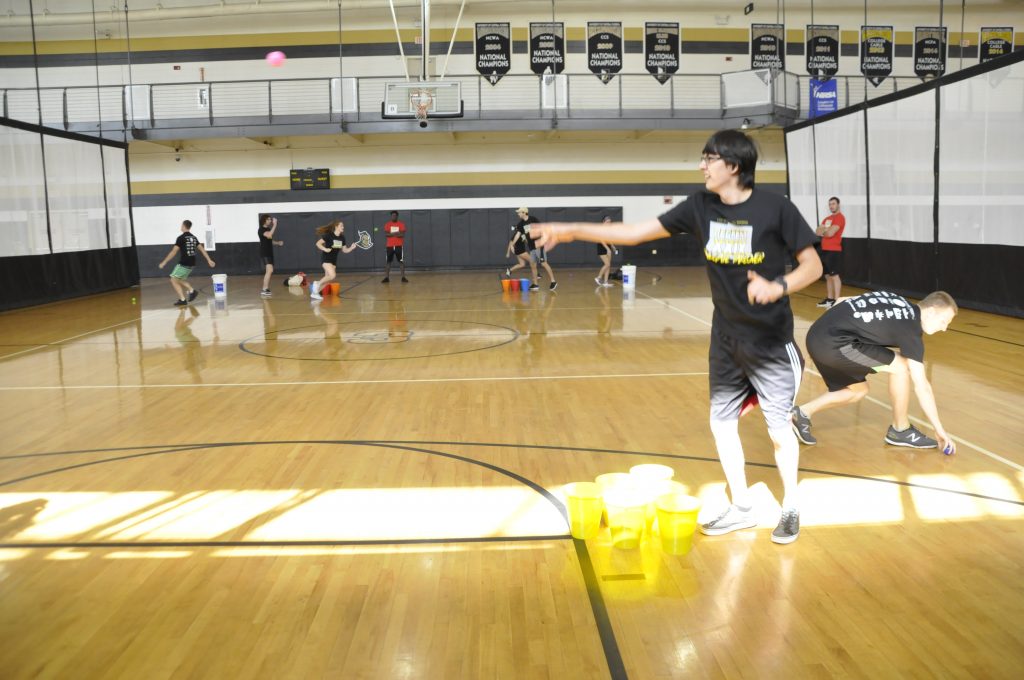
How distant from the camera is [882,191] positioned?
51.4ft

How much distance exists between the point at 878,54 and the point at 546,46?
395 inches

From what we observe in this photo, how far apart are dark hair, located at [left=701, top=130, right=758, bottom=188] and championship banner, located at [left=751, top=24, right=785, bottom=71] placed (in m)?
23.6

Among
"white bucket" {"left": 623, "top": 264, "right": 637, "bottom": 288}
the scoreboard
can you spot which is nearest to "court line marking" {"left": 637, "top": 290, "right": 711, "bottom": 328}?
"white bucket" {"left": 623, "top": 264, "right": 637, "bottom": 288}

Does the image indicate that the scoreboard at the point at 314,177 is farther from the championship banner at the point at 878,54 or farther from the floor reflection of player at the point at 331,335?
the championship banner at the point at 878,54

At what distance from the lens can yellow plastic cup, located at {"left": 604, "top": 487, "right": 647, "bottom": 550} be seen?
3.75 metres

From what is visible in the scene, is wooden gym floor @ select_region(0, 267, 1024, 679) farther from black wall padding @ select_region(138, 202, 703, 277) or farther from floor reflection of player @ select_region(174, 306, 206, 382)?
black wall padding @ select_region(138, 202, 703, 277)

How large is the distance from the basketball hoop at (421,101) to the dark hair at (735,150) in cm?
1747

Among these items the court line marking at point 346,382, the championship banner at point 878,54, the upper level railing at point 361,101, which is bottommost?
the court line marking at point 346,382

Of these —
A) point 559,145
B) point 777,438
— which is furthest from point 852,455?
point 559,145

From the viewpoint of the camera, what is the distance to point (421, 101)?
20031 mm

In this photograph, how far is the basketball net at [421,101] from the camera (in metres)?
20.0

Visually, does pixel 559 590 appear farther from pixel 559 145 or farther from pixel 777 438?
pixel 559 145

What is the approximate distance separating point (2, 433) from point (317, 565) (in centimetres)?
392

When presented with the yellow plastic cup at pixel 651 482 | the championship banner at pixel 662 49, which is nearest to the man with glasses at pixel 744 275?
the yellow plastic cup at pixel 651 482
